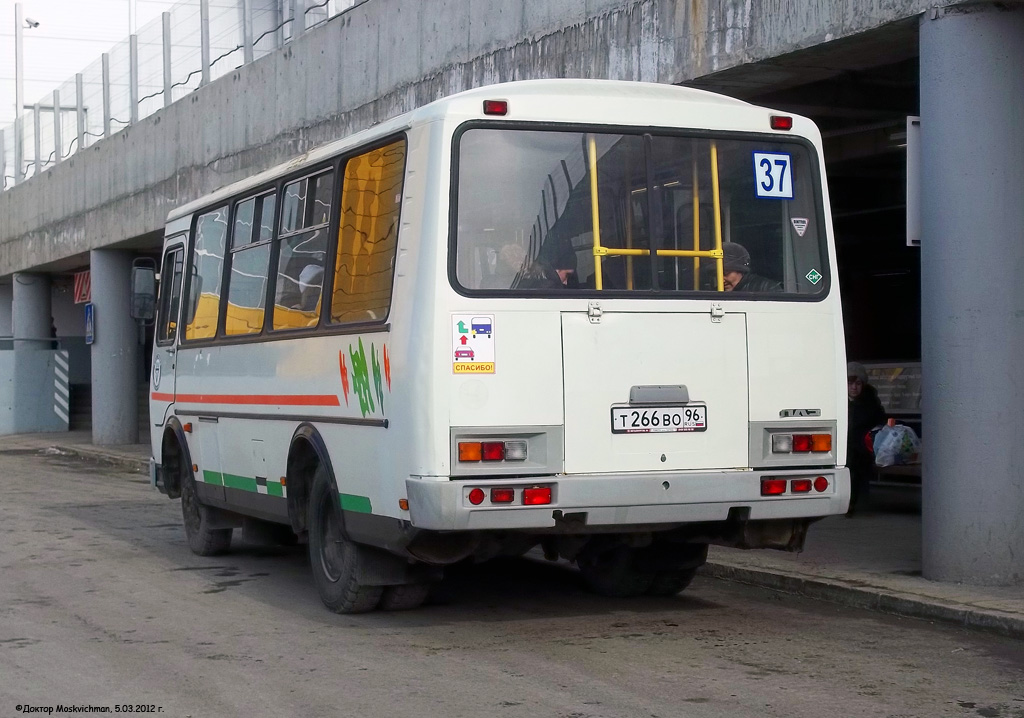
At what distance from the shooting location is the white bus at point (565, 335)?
7.62 m

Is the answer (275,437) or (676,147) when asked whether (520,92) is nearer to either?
(676,147)

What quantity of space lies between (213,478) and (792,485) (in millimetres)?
4968

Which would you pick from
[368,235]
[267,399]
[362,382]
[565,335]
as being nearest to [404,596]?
[362,382]

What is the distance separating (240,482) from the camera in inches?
414

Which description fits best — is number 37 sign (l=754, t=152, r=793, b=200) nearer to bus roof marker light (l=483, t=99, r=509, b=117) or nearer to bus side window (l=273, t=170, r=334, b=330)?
bus roof marker light (l=483, t=99, r=509, b=117)

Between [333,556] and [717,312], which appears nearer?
[717,312]

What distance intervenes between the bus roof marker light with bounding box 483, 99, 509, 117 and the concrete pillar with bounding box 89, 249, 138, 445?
23165 millimetres

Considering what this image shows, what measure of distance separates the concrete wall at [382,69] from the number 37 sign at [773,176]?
209 centimetres

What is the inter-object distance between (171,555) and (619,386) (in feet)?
18.5

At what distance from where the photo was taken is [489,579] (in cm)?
1043

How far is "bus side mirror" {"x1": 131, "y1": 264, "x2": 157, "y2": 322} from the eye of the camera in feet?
41.9

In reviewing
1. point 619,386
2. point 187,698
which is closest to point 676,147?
point 619,386

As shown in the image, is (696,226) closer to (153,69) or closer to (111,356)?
(153,69)

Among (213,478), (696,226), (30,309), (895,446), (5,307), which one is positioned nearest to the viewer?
(696,226)
